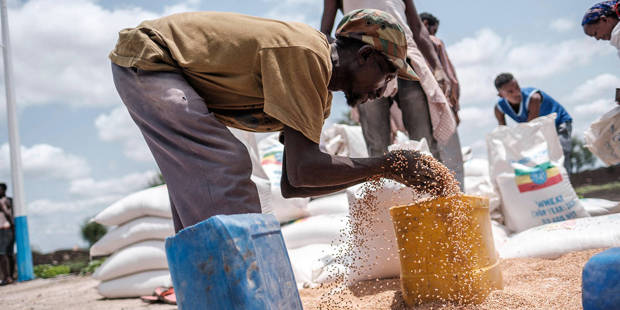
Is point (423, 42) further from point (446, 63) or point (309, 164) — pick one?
point (309, 164)

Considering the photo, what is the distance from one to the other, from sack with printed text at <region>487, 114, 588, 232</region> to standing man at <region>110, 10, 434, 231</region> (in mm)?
2223

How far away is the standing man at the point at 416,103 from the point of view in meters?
2.56

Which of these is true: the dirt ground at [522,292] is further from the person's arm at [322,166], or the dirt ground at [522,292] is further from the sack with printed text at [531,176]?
the sack with printed text at [531,176]

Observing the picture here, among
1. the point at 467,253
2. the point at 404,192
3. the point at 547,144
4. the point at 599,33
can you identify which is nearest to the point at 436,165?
the point at 467,253

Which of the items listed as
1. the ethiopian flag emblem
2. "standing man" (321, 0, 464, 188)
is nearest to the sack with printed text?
the ethiopian flag emblem

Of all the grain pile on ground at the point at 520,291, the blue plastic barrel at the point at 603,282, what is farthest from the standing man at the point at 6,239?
the blue plastic barrel at the point at 603,282

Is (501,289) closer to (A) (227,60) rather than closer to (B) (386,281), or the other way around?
(B) (386,281)

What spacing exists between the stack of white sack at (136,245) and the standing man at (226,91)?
223cm

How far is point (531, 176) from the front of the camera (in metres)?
3.34

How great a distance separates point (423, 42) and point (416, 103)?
476 millimetres

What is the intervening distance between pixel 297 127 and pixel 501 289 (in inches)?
48.7

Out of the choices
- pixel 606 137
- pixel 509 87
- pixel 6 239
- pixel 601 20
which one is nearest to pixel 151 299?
pixel 606 137

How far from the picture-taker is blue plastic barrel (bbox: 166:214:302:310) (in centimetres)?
103

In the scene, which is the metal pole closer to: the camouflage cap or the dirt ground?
the dirt ground
